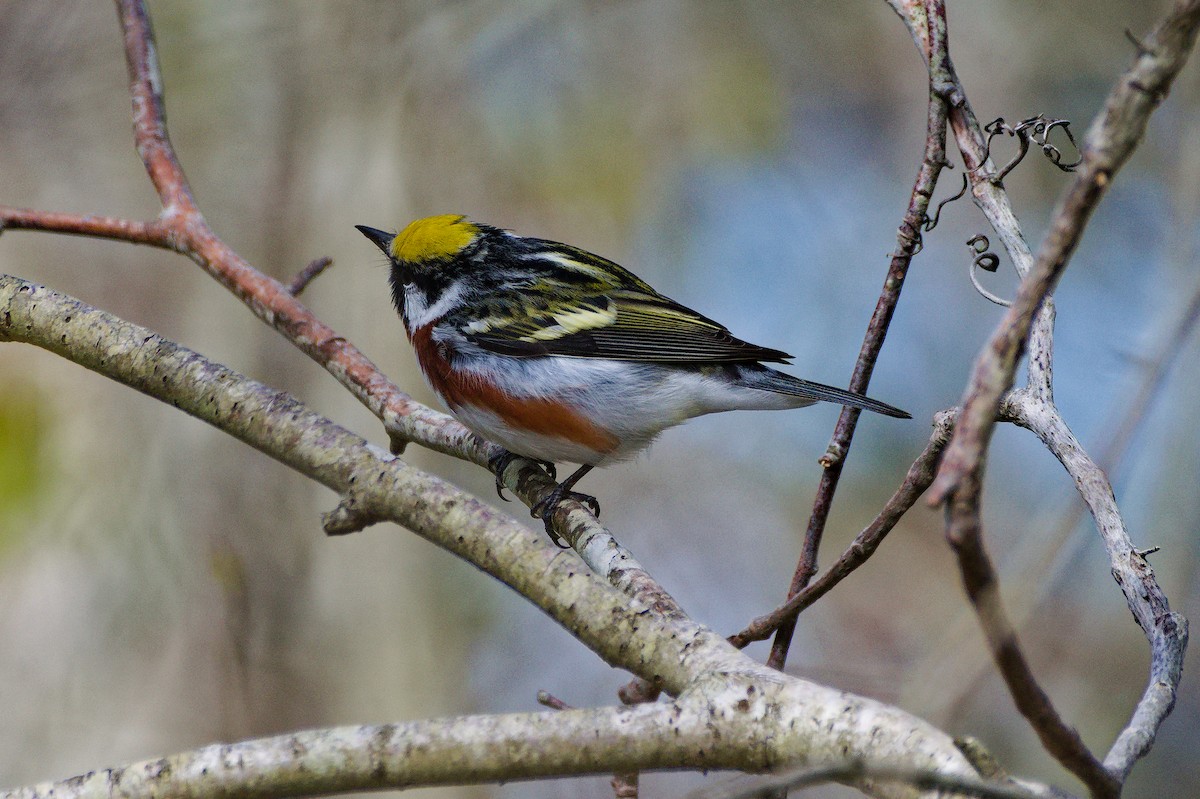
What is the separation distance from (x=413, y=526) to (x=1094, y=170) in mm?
2059

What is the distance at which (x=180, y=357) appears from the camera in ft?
10.3

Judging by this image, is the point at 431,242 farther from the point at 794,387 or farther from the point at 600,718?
the point at 600,718

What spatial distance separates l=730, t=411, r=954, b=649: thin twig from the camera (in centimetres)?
220

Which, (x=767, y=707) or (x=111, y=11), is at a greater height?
(x=111, y=11)

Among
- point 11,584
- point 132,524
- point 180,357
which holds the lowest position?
point 180,357

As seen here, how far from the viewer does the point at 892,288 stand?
278 cm

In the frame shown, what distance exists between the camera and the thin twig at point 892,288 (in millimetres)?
2729

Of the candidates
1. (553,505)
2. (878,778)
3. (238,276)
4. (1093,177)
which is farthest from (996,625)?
(238,276)

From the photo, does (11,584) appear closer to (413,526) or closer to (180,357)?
(180,357)

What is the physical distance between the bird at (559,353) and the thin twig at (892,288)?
906mm

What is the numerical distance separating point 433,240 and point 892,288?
2.48 metres

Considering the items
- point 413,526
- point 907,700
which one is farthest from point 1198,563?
point 907,700

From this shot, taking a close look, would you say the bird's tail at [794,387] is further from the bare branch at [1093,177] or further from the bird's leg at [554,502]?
the bare branch at [1093,177]

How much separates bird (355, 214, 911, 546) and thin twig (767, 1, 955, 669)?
0.91m
